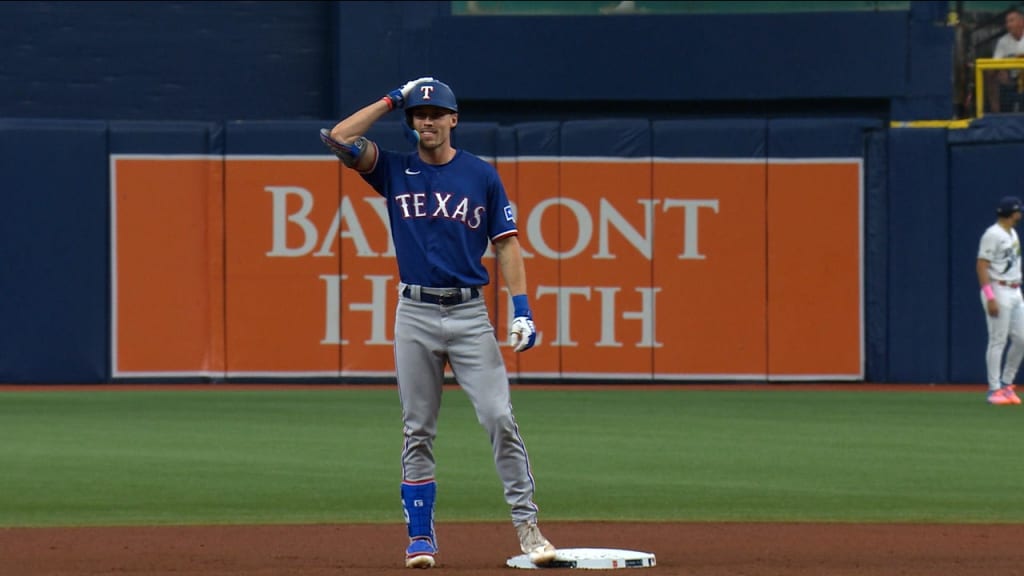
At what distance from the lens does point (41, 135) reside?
66.0ft

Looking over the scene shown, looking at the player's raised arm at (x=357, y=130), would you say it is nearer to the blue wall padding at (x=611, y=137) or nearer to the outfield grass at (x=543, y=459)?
the outfield grass at (x=543, y=459)

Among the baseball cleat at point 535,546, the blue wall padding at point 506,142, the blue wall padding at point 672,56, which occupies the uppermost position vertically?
the blue wall padding at point 672,56

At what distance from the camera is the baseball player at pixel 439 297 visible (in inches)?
299

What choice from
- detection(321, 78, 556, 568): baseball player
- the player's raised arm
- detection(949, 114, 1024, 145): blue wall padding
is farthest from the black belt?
detection(949, 114, 1024, 145): blue wall padding

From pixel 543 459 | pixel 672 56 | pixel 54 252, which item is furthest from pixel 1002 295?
pixel 54 252

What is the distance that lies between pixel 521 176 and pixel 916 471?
9216mm

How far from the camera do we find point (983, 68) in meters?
21.4

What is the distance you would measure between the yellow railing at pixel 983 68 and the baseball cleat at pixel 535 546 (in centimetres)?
1478

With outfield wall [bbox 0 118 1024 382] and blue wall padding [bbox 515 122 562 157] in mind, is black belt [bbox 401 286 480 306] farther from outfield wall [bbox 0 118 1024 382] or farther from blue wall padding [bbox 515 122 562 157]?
blue wall padding [bbox 515 122 562 157]

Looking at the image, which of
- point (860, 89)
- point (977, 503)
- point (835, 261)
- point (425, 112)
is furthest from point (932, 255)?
point (425, 112)

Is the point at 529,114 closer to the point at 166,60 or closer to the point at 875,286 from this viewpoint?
the point at 166,60

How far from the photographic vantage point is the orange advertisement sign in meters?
20.2

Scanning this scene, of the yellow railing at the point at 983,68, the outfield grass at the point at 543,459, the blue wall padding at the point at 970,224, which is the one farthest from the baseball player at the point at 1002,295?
the yellow railing at the point at 983,68

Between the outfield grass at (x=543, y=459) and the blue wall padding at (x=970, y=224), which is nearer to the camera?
the outfield grass at (x=543, y=459)
